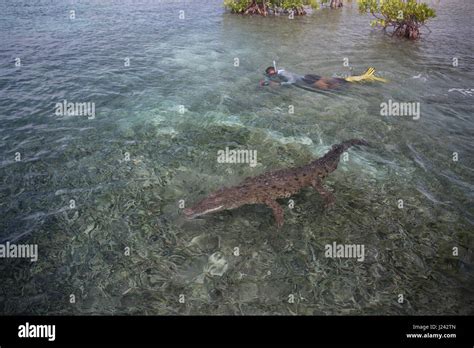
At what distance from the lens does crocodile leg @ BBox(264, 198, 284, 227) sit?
10016 millimetres

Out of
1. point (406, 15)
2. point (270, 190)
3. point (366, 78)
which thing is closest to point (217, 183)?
point (270, 190)

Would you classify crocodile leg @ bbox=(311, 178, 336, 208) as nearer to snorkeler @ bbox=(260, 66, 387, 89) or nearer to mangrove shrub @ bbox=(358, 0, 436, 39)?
snorkeler @ bbox=(260, 66, 387, 89)

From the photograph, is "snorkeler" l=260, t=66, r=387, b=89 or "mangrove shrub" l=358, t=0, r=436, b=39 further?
"mangrove shrub" l=358, t=0, r=436, b=39

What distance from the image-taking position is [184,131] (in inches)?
581

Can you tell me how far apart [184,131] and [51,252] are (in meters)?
7.40

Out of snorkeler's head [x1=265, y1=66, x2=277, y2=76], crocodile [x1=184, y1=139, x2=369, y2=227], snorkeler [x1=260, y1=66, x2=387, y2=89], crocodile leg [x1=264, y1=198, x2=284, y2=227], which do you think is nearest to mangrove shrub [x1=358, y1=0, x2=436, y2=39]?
snorkeler [x1=260, y1=66, x2=387, y2=89]

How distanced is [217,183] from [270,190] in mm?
2085

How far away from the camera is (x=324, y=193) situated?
11.0 meters

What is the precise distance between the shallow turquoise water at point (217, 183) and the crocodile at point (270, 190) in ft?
1.09

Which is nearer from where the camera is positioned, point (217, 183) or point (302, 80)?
point (217, 183)

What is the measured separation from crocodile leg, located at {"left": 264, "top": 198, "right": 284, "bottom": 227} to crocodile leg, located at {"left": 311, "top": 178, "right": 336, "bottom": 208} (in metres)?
1.63

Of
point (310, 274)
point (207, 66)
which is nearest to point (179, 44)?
point (207, 66)

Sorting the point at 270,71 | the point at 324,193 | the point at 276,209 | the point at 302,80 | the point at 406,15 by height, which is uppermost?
the point at 406,15

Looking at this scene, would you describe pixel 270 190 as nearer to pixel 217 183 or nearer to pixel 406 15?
pixel 217 183
